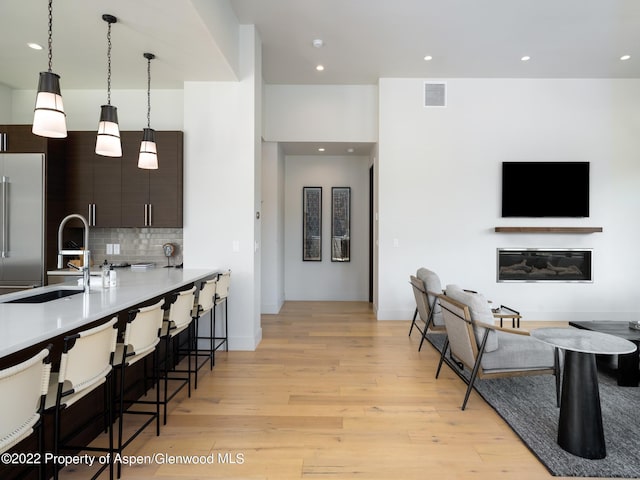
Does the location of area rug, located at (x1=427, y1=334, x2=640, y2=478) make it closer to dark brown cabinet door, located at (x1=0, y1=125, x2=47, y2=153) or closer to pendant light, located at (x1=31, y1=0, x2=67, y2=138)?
pendant light, located at (x1=31, y1=0, x2=67, y2=138)

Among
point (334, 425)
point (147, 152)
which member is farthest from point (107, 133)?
point (334, 425)

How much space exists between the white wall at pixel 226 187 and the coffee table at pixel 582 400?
2985 mm

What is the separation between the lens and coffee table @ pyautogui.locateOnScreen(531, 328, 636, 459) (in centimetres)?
207

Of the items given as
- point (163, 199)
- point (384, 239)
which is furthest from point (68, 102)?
point (384, 239)

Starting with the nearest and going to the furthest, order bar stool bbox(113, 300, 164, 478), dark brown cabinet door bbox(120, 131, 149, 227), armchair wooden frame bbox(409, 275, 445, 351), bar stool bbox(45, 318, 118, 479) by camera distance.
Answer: bar stool bbox(45, 318, 118, 479) → bar stool bbox(113, 300, 164, 478) → armchair wooden frame bbox(409, 275, 445, 351) → dark brown cabinet door bbox(120, 131, 149, 227)

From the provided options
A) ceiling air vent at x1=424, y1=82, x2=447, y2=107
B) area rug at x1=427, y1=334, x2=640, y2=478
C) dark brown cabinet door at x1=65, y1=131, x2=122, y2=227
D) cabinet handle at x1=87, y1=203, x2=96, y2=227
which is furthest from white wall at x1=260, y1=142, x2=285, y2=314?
area rug at x1=427, y1=334, x2=640, y2=478

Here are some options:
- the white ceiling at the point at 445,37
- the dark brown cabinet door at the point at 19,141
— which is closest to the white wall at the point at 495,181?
the white ceiling at the point at 445,37

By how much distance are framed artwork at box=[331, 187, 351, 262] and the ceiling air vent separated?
7.00 ft

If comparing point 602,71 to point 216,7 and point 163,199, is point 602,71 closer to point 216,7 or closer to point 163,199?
point 216,7

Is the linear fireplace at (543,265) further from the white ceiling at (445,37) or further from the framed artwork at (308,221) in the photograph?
the framed artwork at (308,221)

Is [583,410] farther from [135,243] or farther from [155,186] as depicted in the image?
[135,243]

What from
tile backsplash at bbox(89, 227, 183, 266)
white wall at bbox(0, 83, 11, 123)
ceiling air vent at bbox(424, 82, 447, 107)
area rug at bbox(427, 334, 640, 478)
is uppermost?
ceiling air vent at bbox(424, 82, 447, 107)

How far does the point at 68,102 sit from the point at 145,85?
1200 mm

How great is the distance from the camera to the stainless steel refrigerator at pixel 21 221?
4004 millimetres
